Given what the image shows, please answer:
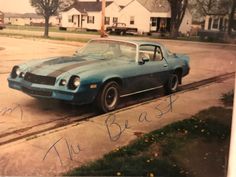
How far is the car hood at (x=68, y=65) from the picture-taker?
2.46 m

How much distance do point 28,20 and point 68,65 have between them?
1.50ft

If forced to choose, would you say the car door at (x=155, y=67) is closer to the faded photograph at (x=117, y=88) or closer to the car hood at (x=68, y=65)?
the faded photograph at (x=117, y=88)

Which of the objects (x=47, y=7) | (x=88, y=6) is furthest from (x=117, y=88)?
(x=47, y=7)

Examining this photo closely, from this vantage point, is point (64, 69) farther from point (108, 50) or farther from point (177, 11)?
point (177, 11)

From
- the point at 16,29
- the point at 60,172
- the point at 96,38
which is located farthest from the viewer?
the point at 96,38

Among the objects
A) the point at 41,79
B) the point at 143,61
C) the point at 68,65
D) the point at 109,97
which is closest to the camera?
the point at 41,79

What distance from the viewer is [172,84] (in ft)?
9.46

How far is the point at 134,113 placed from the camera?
8.83 ft

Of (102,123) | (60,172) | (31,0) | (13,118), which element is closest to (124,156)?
(102,123)

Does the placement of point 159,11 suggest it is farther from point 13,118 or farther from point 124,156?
point 13,118

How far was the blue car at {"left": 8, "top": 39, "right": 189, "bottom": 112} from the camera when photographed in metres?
→ 2.45

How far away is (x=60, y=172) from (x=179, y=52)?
1301 mm

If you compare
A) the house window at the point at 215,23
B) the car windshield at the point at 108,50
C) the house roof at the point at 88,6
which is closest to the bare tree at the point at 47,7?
the house roof at the point at 88,6

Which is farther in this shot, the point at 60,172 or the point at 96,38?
the point at 96,38
